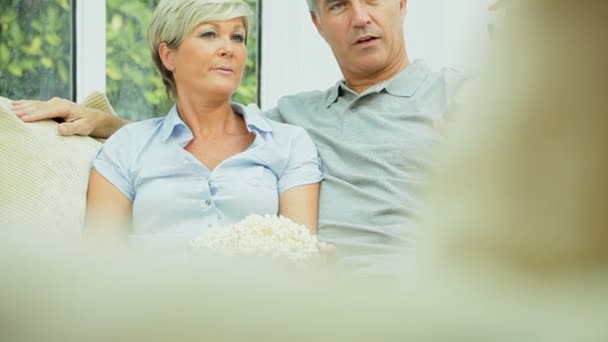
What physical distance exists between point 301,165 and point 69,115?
468 millimetres

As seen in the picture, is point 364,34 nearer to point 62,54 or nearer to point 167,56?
point 167,56

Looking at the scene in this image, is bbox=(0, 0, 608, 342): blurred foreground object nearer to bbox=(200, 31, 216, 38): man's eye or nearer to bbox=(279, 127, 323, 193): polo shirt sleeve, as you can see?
bbox=(279, 127, 323, 193): polo shirt sleeve

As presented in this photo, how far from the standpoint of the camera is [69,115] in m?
1.64

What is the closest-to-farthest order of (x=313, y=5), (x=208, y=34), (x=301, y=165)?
(x=301, y=165)
(x=208, y=34)
(x=313, y=5)

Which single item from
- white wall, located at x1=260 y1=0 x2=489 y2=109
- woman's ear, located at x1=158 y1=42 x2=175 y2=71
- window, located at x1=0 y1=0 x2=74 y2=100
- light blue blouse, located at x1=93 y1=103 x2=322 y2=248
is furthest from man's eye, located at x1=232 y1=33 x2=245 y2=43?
white wall, located at x1=260 y1=0 x2=489 y2=109

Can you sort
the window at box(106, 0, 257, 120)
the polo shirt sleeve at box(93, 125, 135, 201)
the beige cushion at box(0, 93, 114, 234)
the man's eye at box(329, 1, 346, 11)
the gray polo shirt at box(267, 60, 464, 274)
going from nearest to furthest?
1. the beige cushion at box(0, 93, 114, 234)
2. the gray polo shirt at box(267, 60, 464, 274)
3. the polo shirt sleeve at box(93, 125, 135, 201)
4. the man's eye at box(329, 1, 346, 11)
5. the window at box(106, 0, 257, 120)

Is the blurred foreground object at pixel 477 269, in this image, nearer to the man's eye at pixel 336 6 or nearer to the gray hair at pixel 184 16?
the gray hair at pixel 184 16

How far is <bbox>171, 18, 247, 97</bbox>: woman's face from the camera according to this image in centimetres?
178

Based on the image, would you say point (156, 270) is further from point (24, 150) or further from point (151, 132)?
point (151, 132)

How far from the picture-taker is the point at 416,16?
11.5ft

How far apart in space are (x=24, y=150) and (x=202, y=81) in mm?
448

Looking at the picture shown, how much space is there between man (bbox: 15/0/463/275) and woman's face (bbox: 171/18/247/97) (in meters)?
0.13

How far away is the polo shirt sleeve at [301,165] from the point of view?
1590mm

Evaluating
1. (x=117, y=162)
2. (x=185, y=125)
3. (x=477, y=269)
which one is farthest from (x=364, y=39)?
(x=477, y=269)
